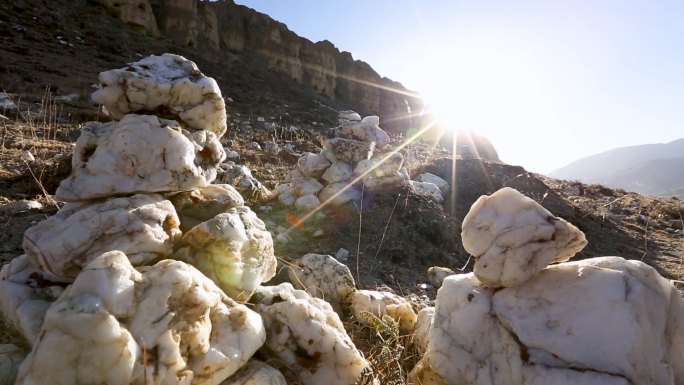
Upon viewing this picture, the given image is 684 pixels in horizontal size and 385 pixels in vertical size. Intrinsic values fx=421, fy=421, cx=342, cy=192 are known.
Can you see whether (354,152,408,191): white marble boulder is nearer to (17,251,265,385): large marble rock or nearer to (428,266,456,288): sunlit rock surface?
(428,266,456,288): sunlit rock surface

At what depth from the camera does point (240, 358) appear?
174cm

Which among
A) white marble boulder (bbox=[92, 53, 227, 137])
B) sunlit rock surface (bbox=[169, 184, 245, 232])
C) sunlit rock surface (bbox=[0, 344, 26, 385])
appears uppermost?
white marble boulder (bbox=[92, 53, 227, 137])

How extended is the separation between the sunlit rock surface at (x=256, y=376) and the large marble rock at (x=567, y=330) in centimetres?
79

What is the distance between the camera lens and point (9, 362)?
67.0 inches

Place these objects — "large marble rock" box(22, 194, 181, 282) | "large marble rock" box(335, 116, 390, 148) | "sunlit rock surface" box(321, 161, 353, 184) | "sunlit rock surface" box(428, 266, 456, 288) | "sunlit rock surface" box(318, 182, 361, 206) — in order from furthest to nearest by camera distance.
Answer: "large marble rock" box(335, 116, 390, 148)
"sunlit rock surface" box(321, 161, 353, 184)
"sunlit rock surface" box(318, 182, 361, 206)
"sunlit rock surface" box(428, 266, 456, 288)
"large marble rock" box(22, 194, 181, 282)

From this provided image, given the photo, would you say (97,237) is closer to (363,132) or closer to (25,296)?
(25,296)

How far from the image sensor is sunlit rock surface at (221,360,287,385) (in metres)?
1.73

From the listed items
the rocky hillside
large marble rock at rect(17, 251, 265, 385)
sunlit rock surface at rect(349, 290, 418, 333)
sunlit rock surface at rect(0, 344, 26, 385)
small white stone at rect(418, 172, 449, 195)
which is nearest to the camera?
large marble rock at rect(17, 251, 265, 385)

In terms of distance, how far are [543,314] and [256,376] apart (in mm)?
1289

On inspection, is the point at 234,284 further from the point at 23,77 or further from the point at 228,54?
the point at 228,54

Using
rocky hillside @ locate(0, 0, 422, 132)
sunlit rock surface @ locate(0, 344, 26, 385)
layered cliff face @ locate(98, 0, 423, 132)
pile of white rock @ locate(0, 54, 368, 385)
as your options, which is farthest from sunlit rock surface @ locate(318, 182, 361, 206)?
layered cliff face @ locate(98, 0, 423, 132)

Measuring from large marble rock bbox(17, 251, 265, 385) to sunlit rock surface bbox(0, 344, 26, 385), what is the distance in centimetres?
39

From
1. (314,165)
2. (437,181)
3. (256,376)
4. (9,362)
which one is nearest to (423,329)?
(256,376)

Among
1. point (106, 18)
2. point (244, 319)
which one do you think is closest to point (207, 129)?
point (244, 319)
